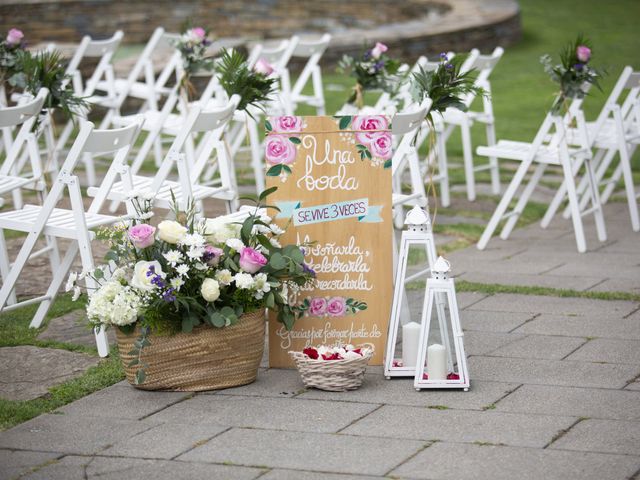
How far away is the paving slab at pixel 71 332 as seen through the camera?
4484 millimetres

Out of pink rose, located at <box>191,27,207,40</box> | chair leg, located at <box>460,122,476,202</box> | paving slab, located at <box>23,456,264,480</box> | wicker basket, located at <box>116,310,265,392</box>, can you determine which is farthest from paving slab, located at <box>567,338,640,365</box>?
pink rose, located at <box>191,27,207,40</box>

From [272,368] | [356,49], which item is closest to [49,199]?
[272,368]

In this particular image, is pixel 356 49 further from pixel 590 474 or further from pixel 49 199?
pixel 590 474

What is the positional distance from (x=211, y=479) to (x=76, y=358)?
1399mm

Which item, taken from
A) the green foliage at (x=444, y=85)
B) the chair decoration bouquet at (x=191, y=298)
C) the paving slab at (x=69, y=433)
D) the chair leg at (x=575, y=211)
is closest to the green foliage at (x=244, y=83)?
the green foliage at (x=444, y=85)

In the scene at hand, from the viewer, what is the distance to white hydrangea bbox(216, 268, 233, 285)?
3.73m

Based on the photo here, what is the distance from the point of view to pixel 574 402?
11.9 ft

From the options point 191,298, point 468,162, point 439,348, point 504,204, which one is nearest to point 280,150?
point 191,298

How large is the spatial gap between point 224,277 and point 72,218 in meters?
1.10

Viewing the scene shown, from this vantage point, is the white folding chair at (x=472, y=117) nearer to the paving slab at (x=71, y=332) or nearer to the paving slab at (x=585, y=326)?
the paving slab at (x=585, y=326)

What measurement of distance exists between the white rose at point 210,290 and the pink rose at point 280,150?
23.9 inches

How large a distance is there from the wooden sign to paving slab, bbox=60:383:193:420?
1.74 ft

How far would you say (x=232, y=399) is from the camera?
373 centimetres

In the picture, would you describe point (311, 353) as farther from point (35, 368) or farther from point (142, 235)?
point (35, 368)
